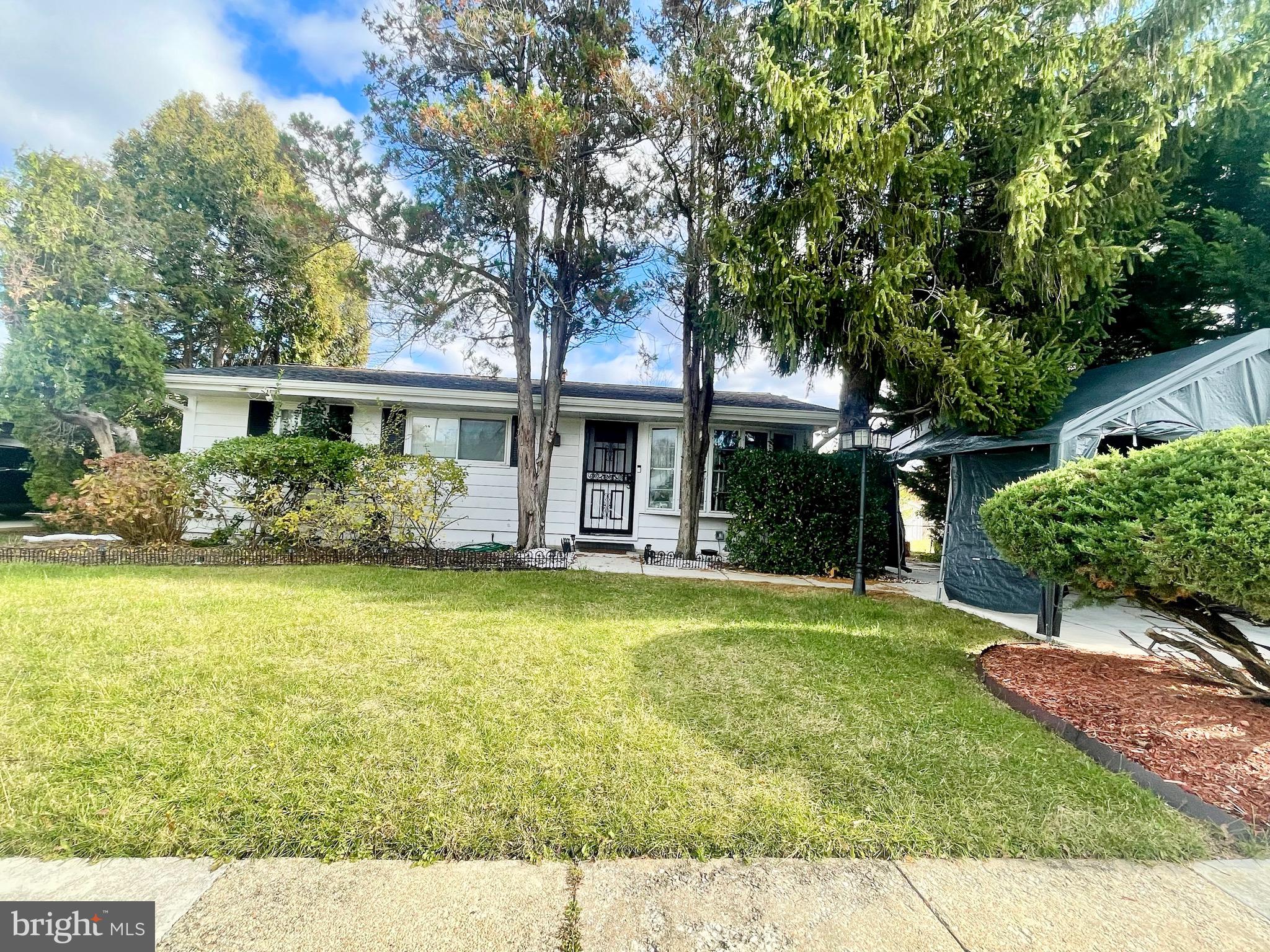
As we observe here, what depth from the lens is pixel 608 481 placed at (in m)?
10.6

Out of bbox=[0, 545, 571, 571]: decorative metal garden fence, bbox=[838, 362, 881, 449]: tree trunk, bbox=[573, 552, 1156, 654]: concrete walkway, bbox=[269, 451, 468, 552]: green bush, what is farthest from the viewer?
bbox=[838, 362, 881, 449]: tree trunk

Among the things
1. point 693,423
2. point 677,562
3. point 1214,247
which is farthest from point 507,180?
point 1214,247

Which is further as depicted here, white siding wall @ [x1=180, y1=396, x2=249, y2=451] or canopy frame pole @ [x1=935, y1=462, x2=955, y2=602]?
white siding wall @ [x1=180, y1=396, x2=249, y2=451]

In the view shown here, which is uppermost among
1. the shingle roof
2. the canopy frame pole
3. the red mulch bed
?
the shingle roof

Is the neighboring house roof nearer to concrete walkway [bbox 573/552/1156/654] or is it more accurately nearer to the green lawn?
concrete walkway [bbox 573/552/1156/654]

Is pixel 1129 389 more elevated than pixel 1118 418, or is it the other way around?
pixel 1129 389

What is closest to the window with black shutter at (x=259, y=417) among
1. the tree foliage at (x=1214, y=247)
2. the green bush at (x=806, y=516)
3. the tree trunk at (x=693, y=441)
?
the tree trunk at (x=693, y=441)

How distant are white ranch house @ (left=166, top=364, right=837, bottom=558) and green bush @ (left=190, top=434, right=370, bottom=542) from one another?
159 cm

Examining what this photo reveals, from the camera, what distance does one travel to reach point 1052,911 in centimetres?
164

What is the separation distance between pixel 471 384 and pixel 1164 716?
11.2m

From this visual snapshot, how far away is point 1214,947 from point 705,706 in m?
1.99

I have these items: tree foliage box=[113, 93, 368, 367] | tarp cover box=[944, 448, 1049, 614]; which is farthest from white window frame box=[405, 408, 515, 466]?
tarp cover box=[944, 448, 1049, 614]

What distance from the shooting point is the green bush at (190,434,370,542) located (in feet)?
25.3

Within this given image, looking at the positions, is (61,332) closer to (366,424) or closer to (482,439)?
(366,424)
